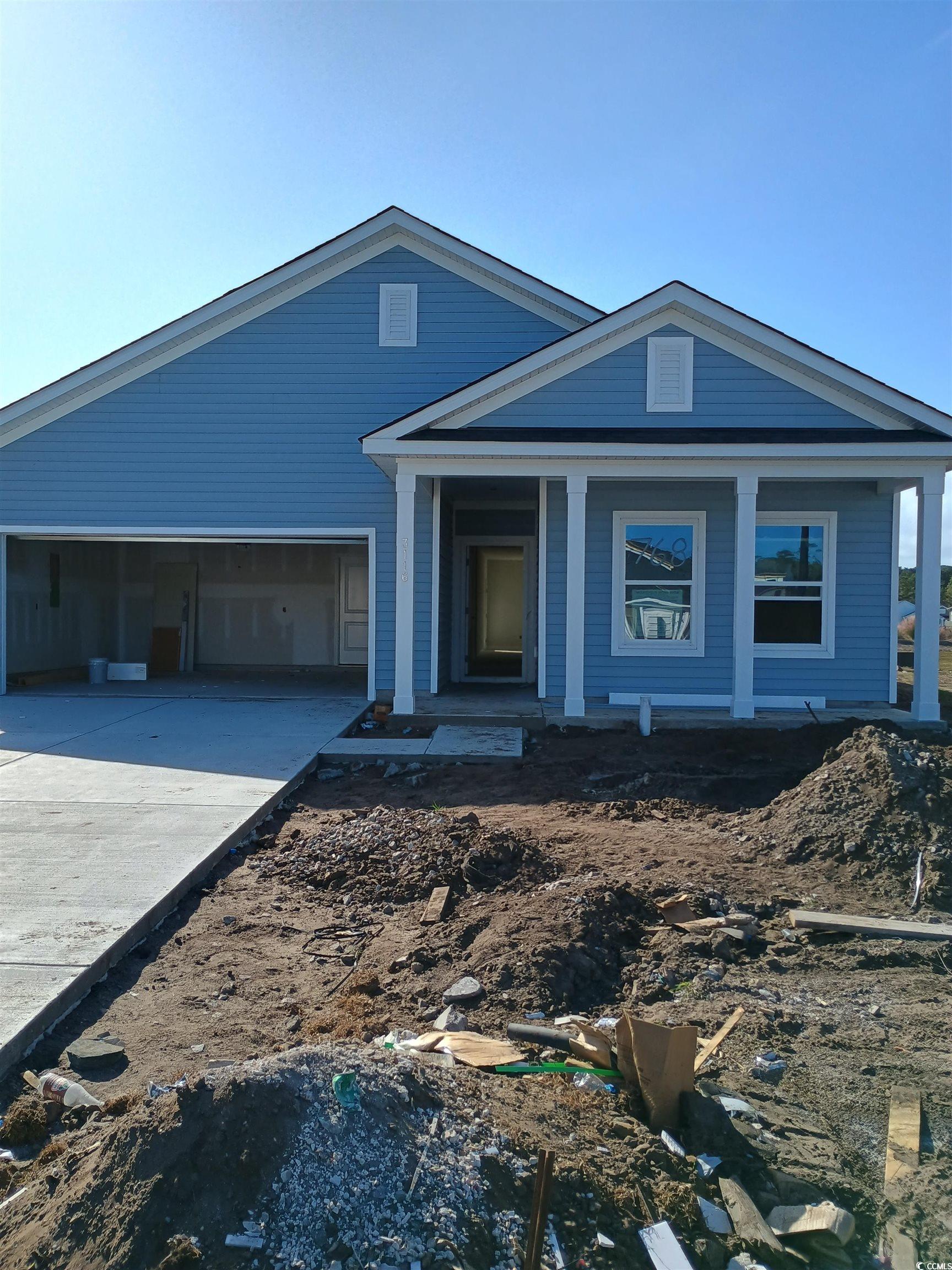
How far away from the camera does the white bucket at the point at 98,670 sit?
1553 cm

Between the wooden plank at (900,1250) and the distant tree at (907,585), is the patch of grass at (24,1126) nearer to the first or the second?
the wooden plank at (900,1250)

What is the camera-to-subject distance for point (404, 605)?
10898mm

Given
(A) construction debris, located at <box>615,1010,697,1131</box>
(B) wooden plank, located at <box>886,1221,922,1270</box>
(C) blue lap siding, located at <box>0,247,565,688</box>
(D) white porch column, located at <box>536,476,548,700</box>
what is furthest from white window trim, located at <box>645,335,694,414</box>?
(B) wooden plank, located at <box>886,1221,922,1270</box>

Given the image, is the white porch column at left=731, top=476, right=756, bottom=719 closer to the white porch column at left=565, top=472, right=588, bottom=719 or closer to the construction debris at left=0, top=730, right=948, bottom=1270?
the white porch column at left=565, top=472, right=588, bottom=719

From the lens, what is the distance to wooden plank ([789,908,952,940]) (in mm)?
4512

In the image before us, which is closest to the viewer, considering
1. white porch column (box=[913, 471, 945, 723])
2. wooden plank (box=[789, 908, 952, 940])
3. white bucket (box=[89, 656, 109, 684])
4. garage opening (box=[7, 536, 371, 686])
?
wooden plank (box=[789, 908, 952, 940])

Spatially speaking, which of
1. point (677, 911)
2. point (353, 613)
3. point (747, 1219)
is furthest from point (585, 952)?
point (353, 613)

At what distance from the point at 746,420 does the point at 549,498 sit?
258cm

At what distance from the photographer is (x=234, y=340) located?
13211mm

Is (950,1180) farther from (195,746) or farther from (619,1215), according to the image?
(195,746)

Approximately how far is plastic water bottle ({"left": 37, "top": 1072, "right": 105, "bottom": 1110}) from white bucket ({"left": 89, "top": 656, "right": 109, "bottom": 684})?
43.4 feet

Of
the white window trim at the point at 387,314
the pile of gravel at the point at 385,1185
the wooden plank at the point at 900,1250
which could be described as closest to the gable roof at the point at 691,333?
the white window trim at the point at 387,314

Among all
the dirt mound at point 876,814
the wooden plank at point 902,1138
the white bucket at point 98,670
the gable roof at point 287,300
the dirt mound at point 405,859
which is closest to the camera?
the wooden plank at point 902,1138

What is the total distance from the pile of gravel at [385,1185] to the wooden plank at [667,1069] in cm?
60
